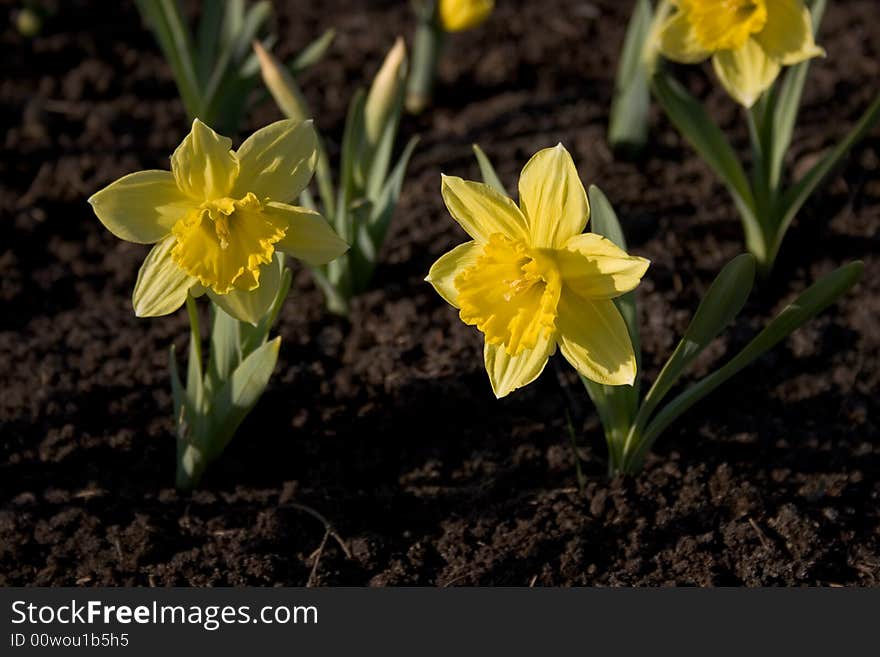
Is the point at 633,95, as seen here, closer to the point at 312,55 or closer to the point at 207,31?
the point at 312,55

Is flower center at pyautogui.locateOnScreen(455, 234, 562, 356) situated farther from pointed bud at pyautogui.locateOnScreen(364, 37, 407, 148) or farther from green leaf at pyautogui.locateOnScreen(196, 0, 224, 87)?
green leaf at pyautogui.locateOnScreen(196, 0, 224, 87)

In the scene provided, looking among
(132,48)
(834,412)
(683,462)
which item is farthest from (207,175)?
(132,48)

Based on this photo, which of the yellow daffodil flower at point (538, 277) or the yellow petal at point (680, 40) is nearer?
the yellow daffodil flower at point (538, 277)

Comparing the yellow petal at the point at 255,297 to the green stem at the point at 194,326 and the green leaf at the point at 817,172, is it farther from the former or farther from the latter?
the green leaf at the point at 817,172

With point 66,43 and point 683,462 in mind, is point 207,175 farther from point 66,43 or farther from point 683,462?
point 66,43

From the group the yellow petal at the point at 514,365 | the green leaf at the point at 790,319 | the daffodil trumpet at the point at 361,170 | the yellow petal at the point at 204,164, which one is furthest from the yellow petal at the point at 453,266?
the daffodil trumpet at the point at 361,170

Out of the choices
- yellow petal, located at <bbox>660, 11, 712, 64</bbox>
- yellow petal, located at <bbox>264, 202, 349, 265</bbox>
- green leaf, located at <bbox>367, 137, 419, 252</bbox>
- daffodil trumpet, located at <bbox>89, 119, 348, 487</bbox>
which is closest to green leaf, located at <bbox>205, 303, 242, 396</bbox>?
daffodil trumpet, located at <bbox>89, 119, 348, 487</bbox>
